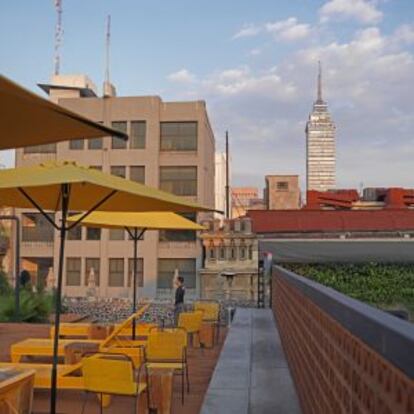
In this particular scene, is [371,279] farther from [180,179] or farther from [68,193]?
[68,193]

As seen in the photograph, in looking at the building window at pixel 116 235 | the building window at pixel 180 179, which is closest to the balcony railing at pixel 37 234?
the building window at pixel 116 235

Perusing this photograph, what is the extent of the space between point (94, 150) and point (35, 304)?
32068mm

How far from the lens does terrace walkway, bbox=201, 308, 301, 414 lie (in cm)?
676

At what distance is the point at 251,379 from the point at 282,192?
59.4m

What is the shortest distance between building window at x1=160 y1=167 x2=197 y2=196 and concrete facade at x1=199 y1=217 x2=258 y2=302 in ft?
19.0

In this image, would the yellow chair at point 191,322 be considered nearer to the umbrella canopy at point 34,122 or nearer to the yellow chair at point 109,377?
the yellow chair at point 109,377

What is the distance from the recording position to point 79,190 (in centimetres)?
708

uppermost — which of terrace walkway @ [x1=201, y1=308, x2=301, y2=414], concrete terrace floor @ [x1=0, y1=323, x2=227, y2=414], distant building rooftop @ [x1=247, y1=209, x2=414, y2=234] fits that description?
distant building rooftop @ [x1=247, y1=209, x2=414, y2=234]

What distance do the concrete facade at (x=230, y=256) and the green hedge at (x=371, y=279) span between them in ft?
12.3

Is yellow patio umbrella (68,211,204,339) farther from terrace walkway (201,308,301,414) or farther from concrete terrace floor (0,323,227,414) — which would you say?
terrace walkway (201,308,301,414)

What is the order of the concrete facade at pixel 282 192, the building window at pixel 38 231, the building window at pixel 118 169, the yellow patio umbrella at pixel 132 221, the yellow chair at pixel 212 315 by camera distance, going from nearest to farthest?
the yellow patio umbrella at pixel 132 221 < the yellow chair at pixel 212 315 < the building window at pixel 118 169 < the building window at pixel 38 231 < the concrete facade at pixel 282 192

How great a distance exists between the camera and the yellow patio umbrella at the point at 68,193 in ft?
19.7

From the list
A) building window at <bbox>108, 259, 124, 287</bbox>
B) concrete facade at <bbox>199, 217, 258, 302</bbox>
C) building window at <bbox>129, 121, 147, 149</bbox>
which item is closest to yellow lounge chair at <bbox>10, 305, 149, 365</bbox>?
concrete facade at <bbox>199, 217, 258, 302</bbox>

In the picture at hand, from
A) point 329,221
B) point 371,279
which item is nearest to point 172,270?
point 329,221
